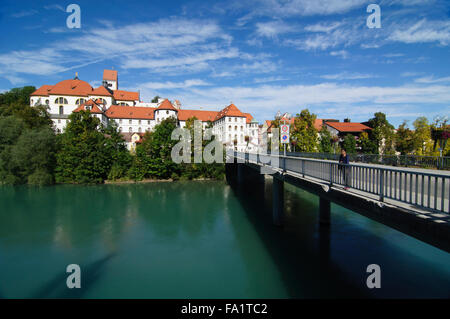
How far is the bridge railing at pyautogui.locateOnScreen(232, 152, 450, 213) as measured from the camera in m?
4.91

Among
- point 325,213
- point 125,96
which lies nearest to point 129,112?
point 125,96

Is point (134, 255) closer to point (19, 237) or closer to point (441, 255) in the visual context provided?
point (19, 237)

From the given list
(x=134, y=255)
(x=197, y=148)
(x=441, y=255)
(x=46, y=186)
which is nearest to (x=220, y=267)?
(x=134, y=255)

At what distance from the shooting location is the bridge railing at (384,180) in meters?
4.91

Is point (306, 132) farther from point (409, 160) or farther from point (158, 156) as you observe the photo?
point (409, 160)

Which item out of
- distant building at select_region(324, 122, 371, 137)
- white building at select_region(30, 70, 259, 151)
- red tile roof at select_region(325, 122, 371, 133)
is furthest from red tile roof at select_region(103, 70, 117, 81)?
red tile roof at select_region(325, 122, 371, 133)

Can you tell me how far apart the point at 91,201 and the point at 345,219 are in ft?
79.0

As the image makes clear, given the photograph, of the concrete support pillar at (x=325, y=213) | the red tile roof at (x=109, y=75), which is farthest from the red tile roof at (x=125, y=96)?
the concrete support pillar at (x=325, y=213)

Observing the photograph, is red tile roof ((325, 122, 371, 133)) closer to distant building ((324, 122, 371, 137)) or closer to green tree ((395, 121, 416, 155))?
distant building ((324, 122, 371, 137))

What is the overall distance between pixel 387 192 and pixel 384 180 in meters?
0.57

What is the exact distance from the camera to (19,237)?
1605 centimetres

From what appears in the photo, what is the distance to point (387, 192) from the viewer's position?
22.4 ft

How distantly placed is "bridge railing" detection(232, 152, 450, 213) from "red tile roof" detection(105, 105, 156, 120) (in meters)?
69.1

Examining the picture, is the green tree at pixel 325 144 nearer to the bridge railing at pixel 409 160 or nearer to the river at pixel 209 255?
the bridge railing at pixel 409 160
